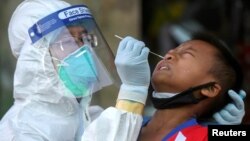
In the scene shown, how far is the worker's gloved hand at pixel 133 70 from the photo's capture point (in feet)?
10.8

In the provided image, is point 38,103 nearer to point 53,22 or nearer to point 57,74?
point 57,74

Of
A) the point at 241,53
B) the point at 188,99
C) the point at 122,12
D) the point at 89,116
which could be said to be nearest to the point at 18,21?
the point at 89,116

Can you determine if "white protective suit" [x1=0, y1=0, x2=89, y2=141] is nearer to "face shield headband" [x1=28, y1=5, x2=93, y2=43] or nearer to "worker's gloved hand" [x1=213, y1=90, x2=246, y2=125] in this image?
"face shield headband" [x1=28, y1=5, x2=93, y2=43]

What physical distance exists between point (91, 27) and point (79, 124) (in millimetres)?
443

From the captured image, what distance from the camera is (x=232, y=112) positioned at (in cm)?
347

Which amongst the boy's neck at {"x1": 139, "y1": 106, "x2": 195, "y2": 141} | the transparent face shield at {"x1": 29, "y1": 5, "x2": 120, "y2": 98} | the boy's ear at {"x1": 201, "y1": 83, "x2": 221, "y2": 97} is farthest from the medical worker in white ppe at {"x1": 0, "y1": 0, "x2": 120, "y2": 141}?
the boy's ear at {"x1": 201, "y1": 83, "x2": 221, "y2": 97}

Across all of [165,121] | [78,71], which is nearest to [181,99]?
[165,121]

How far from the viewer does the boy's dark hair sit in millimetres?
3486

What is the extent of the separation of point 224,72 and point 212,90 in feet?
Answer: 0.32

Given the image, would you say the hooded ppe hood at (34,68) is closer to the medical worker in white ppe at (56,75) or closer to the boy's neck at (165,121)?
the medical worker in white ppe at (56,75)

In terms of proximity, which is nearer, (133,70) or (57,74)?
(133,70)

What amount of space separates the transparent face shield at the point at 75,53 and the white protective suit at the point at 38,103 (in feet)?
0.13

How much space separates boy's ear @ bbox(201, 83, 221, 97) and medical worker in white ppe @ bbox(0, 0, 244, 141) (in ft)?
0.39

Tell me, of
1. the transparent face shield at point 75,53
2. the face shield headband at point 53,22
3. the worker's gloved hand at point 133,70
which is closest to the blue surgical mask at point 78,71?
the transparent face shield at point 75,53
